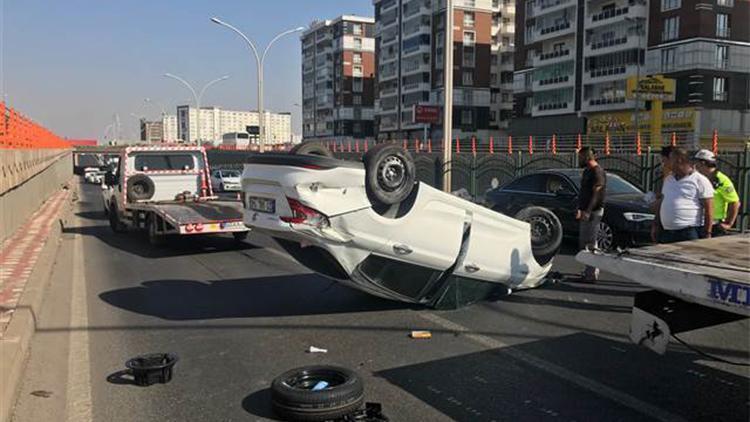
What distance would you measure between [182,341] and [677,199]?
4990mm

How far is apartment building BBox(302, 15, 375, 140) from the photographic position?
11500cm

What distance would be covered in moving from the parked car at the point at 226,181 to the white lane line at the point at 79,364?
24403mm

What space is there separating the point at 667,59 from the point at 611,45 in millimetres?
7031

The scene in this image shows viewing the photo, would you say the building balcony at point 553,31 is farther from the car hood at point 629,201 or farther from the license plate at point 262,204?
the license plate at point 262,204

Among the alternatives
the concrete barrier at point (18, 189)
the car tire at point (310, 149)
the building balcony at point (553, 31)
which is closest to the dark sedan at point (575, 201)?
the car tire at point (310, 149)

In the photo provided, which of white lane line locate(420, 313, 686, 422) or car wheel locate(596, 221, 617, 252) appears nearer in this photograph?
white lane line locate(420, 313, 686, 422)

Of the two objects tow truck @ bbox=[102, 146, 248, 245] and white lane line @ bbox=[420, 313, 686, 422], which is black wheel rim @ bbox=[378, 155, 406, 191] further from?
tow truck @ bbox=[102, 146, 248, 245]

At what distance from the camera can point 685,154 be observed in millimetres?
6477

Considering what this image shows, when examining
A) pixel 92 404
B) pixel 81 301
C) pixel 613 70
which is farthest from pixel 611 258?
pixel 613 70

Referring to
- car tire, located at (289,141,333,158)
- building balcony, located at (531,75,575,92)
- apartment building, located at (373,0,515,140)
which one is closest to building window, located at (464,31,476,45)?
apartment building, located at (373,0,515,140)

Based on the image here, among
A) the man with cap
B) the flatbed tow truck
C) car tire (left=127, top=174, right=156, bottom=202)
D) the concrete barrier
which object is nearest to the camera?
the flatbed tow truck

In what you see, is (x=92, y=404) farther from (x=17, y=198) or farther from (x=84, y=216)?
(x=84, y=216)

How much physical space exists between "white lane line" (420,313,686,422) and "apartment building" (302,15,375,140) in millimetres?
110211

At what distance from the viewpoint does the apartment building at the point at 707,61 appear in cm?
5619
